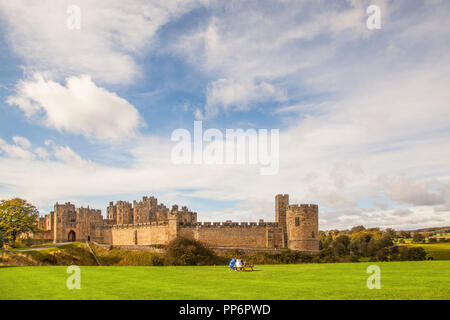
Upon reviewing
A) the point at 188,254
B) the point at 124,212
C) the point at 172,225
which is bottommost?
the point at 188,254

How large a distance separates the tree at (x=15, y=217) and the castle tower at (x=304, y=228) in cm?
4064

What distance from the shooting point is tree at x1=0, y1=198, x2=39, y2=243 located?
63.3 meters

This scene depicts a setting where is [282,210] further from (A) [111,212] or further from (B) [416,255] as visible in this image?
(A) [111,212]

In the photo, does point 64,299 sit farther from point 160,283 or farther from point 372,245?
point 372,245

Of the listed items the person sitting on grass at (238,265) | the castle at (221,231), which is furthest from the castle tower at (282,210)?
the person sitting on grass at (238,265)

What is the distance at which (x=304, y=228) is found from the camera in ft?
189

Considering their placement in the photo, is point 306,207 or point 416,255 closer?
point 416,255

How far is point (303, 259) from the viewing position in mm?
51875

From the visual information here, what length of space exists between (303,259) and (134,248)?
26.9m

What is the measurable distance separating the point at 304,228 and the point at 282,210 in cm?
591

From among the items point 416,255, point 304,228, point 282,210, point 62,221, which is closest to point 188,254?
point 304,228

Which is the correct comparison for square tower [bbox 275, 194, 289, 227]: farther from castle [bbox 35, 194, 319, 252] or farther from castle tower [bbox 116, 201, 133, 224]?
castle tower [bbox 116, 201, 133, 224]

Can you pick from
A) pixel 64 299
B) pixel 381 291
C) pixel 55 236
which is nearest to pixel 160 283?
pixel 64 299

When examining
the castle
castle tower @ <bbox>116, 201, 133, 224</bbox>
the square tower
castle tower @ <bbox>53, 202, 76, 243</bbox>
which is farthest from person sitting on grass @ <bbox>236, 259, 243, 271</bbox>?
castle tower @ <bbox>116, 201, 133, 224</bbox>
